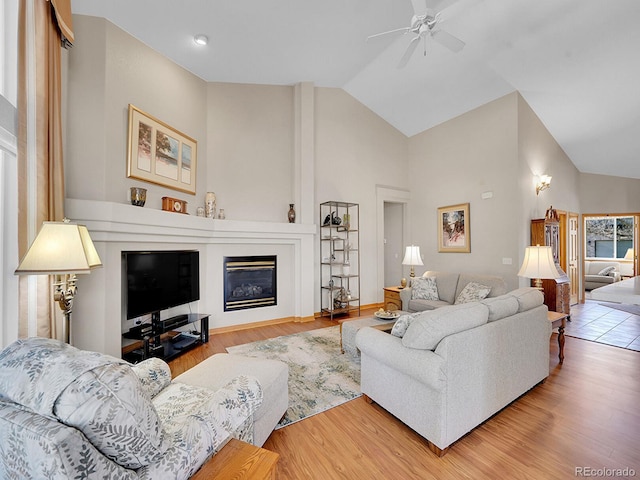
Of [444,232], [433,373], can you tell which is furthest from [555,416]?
[444,232]

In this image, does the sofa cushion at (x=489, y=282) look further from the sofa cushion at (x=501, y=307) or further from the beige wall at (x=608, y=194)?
the beige wall at (x=608, y=194)

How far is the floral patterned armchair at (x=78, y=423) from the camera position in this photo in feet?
2.20

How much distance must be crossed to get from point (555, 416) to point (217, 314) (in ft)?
12.9

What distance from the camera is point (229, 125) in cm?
441

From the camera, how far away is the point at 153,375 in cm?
163

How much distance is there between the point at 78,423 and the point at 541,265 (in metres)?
A: 3.72

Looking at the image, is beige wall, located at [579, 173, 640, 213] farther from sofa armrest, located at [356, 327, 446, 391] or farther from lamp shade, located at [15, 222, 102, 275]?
lamp shade, located at [15, 222, 102, 275]

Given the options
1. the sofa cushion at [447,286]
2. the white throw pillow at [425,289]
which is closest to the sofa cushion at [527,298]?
the sofa cushion at [447,286]

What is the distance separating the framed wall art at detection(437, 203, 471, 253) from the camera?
5.05 m

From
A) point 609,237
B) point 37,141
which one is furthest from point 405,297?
point 609,237

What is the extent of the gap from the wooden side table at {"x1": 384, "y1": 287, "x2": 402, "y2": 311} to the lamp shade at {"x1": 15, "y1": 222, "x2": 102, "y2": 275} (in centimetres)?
414

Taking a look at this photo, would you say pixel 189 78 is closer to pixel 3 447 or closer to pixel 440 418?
pixel 3 447

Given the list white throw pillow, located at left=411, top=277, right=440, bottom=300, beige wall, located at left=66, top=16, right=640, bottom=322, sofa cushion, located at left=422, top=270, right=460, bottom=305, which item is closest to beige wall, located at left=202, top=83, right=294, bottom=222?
beige wall, located at left=66, top=16, right=640, bottom=322

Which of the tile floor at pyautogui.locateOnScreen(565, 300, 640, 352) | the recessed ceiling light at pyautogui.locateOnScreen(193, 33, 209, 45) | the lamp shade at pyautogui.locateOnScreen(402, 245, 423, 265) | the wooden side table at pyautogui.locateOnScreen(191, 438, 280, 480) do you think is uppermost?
the recessed ceiling light at pyautogui.locateOnScreen(193, 33, 209, 45)
